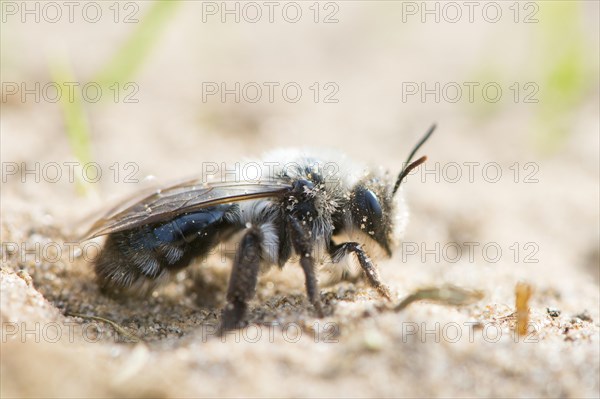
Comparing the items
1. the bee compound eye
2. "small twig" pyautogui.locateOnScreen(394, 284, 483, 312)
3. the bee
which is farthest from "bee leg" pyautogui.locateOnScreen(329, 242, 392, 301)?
"small twig" pyautogui.locateOnScreen(394, 284, 483, 312)

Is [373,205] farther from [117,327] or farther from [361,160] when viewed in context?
[361,160]

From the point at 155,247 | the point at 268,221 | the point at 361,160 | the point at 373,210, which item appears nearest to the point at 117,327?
the point at 155,247

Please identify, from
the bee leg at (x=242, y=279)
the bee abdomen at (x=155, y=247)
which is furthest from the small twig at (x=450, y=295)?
the bee abdomen at (x=155, y=247)

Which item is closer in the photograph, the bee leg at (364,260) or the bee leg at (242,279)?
the bee leg at (242,279)

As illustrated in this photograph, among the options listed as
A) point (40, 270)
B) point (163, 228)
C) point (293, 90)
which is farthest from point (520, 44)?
point (40, 270)

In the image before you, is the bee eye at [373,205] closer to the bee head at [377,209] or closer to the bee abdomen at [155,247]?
the bee head at [377,209]

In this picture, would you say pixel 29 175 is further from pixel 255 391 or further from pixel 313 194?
pixel 255 391
